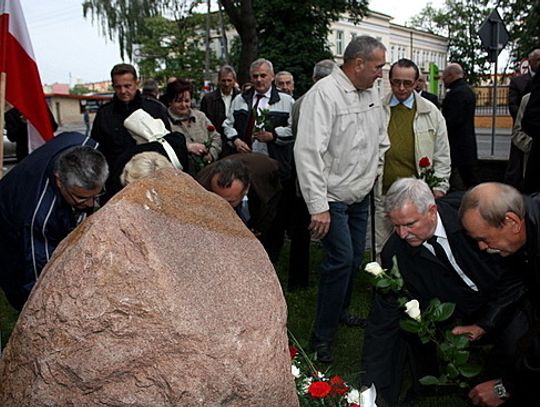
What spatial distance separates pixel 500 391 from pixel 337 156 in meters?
1.58

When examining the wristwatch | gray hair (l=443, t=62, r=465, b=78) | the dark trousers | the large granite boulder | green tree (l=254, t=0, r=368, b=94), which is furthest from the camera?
green tree (l=254, t=0, r=368, b=94)

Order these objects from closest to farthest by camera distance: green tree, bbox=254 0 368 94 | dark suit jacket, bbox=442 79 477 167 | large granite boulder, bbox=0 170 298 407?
large granite boulder, bbox=0 170 298 407 → dark suit jacket, bbox=442 79 477 167 → green tree, bbox=254 0 368 94

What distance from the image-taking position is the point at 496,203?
228 centimetres

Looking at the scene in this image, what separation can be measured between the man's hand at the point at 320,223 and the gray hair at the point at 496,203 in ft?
4.01

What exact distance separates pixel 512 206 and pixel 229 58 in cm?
2863

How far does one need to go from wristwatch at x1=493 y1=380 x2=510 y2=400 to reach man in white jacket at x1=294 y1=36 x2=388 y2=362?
1.18 metres

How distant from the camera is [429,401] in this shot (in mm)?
3236

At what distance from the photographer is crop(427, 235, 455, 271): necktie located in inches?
114

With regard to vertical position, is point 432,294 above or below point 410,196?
below

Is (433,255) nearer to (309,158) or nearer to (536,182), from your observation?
(309,158)

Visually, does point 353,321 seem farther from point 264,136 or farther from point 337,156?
point 264,136

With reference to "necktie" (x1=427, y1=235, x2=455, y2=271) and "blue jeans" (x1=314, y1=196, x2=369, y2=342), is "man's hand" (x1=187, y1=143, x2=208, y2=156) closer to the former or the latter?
"blue jeans" (x1=314, y1=196, x2=369, y2=342)

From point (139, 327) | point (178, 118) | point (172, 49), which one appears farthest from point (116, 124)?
point (172, 49)

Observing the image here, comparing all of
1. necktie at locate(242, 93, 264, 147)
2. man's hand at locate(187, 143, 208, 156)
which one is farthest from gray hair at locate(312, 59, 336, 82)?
man's hand at locate(187, 143, 208, 156)
